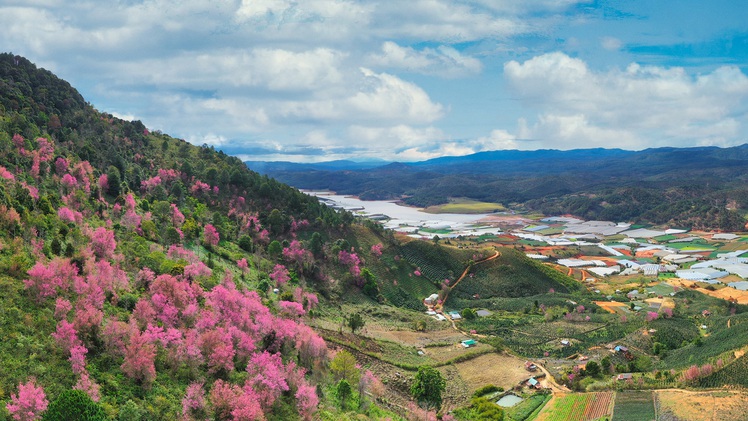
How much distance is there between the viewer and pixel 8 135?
74812 millimetres

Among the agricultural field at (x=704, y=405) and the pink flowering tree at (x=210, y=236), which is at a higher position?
the pink flowering tree at (x=210, y=236)

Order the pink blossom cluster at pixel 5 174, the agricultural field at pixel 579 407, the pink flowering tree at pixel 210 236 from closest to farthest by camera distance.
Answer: the agricultural field at pixel 579 407 → the pink blossom cluster at pixel 5 174 → the pink flowering tree at pixel 210 236

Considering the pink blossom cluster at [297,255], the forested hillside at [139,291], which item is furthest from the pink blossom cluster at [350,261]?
the pink blossom cluster at [297,255]

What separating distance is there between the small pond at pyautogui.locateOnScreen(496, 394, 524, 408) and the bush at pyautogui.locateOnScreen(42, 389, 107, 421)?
39964 mm

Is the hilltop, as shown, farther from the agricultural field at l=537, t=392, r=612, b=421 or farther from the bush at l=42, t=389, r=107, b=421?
the agricultural field at l=537, t=392, r=612, b=421

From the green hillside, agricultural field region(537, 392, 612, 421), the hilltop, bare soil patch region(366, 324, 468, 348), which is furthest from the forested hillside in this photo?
the green hillside

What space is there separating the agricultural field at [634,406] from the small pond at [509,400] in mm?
9871

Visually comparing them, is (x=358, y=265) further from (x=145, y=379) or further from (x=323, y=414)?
(x=145, y=379)

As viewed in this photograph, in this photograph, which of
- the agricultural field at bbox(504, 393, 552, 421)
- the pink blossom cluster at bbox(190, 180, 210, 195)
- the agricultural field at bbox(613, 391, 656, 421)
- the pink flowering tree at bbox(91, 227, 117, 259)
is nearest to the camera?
the agricultural field at bbox(613, 391, 656, 421)

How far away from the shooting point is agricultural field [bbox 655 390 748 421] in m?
45.9

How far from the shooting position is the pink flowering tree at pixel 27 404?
95.6ft

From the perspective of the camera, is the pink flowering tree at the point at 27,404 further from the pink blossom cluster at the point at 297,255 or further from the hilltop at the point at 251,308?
the pink blossom cluster at the point at 297,255

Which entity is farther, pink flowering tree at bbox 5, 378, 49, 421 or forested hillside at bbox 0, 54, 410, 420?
forested hillside at bbox 0, 54, 410, 420

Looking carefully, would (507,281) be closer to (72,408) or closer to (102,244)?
(102,244)
